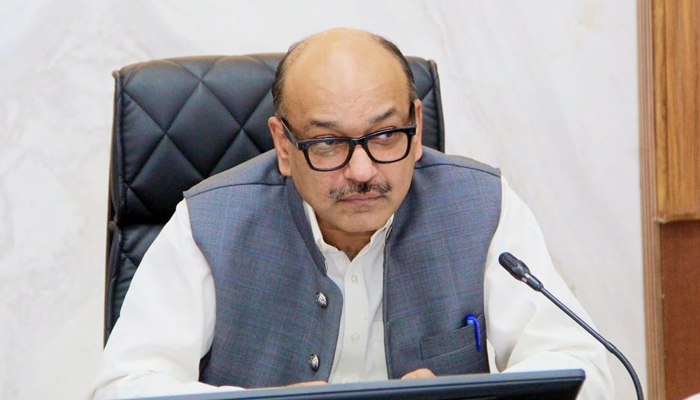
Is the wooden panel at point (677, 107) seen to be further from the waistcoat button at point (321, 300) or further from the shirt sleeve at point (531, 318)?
the waistcoat button at point (321, 300)

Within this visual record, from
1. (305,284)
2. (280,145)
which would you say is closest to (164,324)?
(305,284)

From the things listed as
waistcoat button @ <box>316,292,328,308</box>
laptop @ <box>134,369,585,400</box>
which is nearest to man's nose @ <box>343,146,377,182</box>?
waistcoat button @ <box>316,292,328,308</box>

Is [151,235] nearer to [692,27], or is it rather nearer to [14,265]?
[14,265]

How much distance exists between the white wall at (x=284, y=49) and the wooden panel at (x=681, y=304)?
0.08 m

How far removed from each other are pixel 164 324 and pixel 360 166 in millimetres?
446

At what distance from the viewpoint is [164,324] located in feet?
5.42

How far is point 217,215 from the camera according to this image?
1.75 meters

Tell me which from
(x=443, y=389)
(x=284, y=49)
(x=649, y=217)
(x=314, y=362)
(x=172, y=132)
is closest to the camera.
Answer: (x=443, y=389)

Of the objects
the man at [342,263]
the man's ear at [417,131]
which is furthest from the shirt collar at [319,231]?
the man's ear at [417,131]

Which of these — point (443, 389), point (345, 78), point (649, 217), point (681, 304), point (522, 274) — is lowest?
point (681, 304)

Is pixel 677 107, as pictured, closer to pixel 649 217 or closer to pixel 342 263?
pixel 649 217

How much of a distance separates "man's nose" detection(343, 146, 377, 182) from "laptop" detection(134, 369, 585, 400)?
0.67m

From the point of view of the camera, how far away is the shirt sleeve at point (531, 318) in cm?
158

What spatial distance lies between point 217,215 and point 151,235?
23 cm
